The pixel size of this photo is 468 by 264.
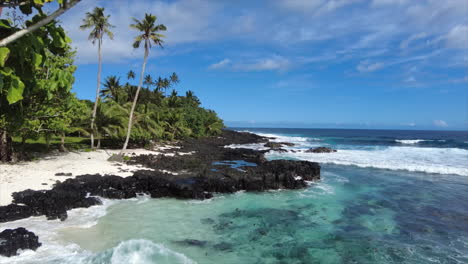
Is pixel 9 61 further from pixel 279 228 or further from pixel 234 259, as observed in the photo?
pixel 279 228

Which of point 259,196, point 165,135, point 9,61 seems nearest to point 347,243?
point 259,196

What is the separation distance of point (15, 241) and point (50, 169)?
894cm

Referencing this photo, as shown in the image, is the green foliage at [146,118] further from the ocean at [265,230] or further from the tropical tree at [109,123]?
the ocean at [265,230]

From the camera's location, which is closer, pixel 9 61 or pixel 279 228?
pixel 9 61

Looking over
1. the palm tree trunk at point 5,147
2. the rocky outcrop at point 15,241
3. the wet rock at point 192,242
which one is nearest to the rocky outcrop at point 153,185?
the rocky outcrop at point 15,241

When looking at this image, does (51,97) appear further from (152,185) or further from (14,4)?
(152,185)

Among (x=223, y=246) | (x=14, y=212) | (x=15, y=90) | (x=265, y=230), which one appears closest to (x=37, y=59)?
(x=15, y=90)

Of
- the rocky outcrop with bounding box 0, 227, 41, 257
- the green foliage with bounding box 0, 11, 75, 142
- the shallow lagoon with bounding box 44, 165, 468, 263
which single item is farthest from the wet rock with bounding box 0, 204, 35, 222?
the green foliage with bounding box 0, 11, 75, 142

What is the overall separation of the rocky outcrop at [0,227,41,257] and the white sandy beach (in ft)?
10.4

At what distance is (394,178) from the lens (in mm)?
19938

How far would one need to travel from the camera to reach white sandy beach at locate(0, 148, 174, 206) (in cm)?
1132

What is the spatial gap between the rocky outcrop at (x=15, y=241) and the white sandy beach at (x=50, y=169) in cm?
315

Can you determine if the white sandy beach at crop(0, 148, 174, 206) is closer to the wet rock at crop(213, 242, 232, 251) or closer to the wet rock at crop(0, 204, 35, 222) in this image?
the wet rock at crop(0, 204, 35, 222)

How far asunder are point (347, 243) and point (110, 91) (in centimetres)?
3976
